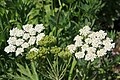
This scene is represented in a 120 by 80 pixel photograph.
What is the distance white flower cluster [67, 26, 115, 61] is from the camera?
3295 mm

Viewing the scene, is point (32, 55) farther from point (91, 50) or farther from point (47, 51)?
point (91, 50)

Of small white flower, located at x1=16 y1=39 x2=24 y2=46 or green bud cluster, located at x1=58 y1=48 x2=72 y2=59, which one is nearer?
green bud cluster, located at x1=58 y1=48 x2=72 y2=59

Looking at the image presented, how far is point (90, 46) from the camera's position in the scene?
3432 mm

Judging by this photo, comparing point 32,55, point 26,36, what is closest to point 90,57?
point 32,55

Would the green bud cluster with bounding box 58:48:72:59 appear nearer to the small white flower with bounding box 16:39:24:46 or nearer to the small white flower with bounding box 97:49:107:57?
the small white flower with bounding box 97:49:107:57

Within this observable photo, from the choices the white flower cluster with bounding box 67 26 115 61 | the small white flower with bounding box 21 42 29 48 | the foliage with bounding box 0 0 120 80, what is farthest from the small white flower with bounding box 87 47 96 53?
the small white flower with bounding box 21 42 29 48

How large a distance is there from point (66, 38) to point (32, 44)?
2.58ft

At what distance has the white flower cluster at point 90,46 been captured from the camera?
329 centimetres

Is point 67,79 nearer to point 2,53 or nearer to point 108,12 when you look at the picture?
point 2,53

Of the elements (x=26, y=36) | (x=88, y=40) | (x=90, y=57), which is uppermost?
(x=26, y=36)

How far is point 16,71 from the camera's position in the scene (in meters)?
3.90

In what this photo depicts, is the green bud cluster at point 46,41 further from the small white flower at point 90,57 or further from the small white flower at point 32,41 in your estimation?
the small white flower at point 90,57

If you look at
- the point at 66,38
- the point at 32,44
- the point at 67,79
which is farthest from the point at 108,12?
the point at 32,44

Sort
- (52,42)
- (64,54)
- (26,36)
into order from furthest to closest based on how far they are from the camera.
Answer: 1. (26,36)
2. (52,42)
3. (64,54)
